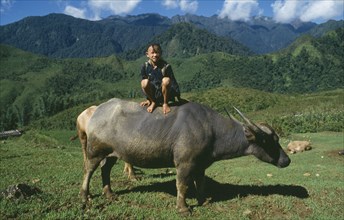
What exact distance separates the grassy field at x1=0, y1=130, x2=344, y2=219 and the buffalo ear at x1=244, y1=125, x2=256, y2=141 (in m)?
1.68

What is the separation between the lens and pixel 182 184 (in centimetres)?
923

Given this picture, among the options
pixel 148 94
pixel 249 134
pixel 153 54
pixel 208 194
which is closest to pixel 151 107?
pixel 148 94

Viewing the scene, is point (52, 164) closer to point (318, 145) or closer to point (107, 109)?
point (107, 109)

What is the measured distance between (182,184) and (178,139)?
3.52ft

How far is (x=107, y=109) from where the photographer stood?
9789 mm

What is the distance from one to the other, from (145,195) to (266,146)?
11.3 feet

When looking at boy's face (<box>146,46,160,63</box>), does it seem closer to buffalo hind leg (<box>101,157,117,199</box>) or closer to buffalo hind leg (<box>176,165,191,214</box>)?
buffalo hind leg (<box>176,165,191,214</box>)

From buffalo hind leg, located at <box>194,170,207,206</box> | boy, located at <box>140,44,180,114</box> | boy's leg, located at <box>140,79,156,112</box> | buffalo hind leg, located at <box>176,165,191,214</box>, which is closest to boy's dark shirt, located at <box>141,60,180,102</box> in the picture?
boy, located at <box>140,44,180,114</box>

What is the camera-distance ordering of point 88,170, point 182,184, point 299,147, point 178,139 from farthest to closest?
point 299,147 < point 88,170 < point 182,184 < point 178,139

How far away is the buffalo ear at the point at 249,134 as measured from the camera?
956cm

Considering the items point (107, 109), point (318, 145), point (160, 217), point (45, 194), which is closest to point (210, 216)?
point (160, 217)

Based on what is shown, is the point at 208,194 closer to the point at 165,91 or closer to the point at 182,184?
the point at 182,184

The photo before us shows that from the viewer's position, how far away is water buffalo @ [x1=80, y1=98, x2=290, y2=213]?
9.17 metres

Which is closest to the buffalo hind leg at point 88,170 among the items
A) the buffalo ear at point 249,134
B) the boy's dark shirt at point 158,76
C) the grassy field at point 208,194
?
the grassy field at point 208,194
